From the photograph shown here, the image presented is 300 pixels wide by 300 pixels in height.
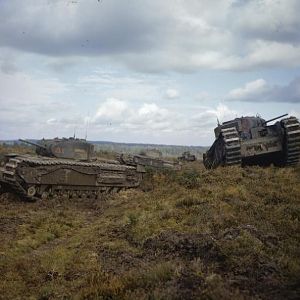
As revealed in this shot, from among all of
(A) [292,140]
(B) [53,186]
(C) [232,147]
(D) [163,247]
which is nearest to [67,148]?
(B) [53,186]

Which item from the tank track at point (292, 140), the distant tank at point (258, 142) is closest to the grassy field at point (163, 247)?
the distant tank at point (258, 142)

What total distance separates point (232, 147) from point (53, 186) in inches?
314

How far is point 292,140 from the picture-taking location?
20719mm

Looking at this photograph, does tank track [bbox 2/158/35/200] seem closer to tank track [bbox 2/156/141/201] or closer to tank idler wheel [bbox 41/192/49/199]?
tank track [bbox 2/156/141/201]

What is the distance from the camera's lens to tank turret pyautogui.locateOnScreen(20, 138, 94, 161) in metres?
20.2

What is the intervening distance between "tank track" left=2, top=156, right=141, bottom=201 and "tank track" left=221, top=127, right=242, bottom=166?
15.4ft

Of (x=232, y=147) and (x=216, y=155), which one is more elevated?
(x=232, y=147)

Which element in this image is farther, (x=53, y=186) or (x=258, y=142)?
(x=258, y=142)

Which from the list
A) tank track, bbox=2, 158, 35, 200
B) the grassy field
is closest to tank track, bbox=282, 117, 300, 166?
the grassy field

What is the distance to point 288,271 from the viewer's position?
7.24 metres

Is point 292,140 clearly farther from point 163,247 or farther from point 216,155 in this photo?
point 163,247

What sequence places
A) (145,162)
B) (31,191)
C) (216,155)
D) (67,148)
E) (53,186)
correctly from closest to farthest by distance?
(31,191) → (53,186) → (67,148) → (216,155) → (145,162)

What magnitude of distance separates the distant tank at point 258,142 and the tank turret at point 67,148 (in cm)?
637

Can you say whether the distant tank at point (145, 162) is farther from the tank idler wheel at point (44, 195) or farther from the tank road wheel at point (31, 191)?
the tank road wheel at point (31, 191)
